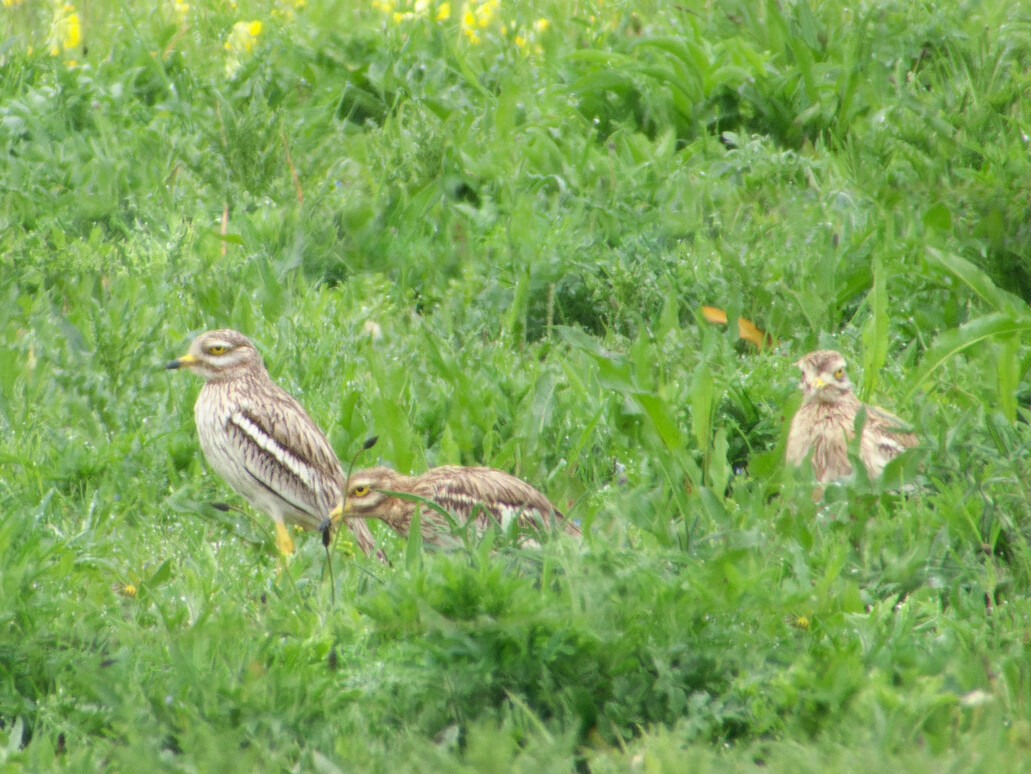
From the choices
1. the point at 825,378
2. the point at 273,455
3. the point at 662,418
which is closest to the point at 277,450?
the point at 273,455

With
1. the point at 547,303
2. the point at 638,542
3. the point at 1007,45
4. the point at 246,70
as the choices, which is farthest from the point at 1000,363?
the point at 246,70

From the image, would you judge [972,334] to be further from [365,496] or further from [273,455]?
[273,455]

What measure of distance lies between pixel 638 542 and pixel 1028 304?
3083 millimetres

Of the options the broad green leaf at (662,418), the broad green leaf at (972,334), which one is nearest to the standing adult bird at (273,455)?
the broad green leaf at (662,418)

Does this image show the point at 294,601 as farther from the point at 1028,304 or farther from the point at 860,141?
the point at 860,141

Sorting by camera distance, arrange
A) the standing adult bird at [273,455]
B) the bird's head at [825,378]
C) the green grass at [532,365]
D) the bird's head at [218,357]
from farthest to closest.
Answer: the bird's head at [218,357], the bird's head at [825,378], the standing adult bird at [273,455], the green grass at [532,365]

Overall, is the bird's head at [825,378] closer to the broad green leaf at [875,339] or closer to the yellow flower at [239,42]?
the broad green leaf at [875,339]

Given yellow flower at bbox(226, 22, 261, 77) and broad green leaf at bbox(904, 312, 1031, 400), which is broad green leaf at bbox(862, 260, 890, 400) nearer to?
broad green leaf at bbox(904, 312, 1031, 400)

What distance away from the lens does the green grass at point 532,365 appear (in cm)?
394

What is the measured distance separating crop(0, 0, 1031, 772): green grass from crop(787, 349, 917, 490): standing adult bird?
20 cm

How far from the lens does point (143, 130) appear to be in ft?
30.5

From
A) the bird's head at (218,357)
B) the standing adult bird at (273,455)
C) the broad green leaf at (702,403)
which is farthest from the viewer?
the bird's head at (218,357)

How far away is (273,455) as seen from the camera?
5.83 meters

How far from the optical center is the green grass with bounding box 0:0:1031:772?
12.9ft
